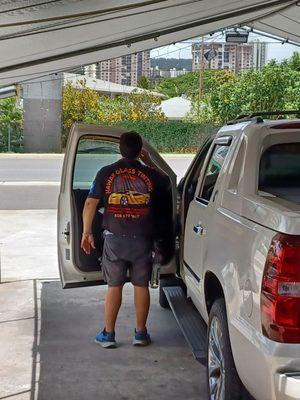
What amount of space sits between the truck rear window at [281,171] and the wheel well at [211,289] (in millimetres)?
719

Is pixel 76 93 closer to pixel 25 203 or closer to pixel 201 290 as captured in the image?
pixel 25 203

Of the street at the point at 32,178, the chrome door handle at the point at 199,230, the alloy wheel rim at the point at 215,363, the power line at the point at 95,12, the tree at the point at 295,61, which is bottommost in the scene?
the street at the point at 32,178

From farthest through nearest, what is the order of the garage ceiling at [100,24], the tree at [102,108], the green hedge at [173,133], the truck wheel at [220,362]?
the tree at [102,108], the green hedge at [173,133], the garage ceiling at [100,24], the truck wheel at [220,362]

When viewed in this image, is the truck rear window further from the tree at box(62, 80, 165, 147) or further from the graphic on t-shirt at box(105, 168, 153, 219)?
the tree at box(62, 80, 165, 147)

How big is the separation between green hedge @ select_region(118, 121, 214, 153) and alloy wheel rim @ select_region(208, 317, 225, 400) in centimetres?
2913

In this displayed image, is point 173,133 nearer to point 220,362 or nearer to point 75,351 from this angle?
point 75,351

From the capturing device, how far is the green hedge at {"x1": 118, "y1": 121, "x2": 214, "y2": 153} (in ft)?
108

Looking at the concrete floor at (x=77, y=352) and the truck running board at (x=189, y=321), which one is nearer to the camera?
the truck running board at (x=189, y=321)

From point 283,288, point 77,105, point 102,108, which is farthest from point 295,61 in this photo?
point 283,288

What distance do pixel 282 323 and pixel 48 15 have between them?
10.5ft

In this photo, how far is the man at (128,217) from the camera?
5082 mm

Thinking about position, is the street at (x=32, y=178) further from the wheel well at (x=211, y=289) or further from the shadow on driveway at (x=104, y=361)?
the wheel well at (x=211, y=289)

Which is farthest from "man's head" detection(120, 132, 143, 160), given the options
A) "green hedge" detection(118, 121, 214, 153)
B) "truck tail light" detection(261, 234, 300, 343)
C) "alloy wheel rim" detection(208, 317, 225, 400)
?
"green hedge" detection(118, 121, 214, 153)

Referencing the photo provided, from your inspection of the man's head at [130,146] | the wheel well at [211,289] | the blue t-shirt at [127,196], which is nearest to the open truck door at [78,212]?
the blue t-shirt at [127,196]
